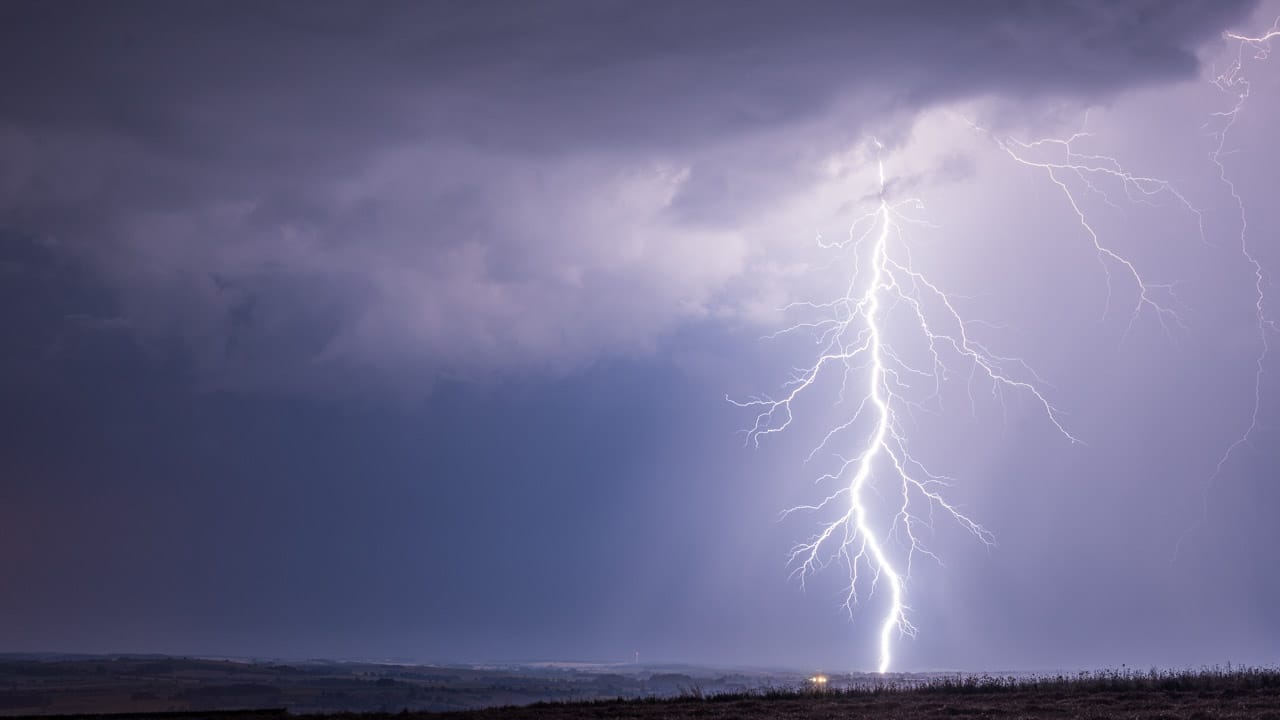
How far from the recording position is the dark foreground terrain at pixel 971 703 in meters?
16.0

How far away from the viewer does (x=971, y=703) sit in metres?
18.1

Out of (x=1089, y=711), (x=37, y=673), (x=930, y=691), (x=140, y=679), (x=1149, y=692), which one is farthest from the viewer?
(x=37, y=673)

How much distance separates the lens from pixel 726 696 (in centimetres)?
2156

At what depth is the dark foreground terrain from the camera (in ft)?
52.5

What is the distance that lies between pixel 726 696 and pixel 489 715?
5.34m

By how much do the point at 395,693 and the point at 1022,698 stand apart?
34013 mm

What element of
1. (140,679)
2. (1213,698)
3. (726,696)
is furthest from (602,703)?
(140,679)

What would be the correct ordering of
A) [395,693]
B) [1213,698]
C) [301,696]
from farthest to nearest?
[395,693] → [301,696] → [1213,698]

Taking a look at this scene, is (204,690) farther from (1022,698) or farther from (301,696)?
(1022,698)

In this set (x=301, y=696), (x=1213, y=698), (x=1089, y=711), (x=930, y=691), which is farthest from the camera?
(x=301, y=696)

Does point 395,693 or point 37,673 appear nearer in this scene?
point 395,693

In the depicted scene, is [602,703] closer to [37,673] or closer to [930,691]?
[930,691]

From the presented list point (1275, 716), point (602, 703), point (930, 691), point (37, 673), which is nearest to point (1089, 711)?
point (1275, 716)

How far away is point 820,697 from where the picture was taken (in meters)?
21.3
